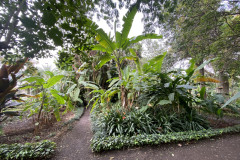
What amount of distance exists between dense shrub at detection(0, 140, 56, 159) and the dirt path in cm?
21

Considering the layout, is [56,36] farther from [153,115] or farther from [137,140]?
[153,115]

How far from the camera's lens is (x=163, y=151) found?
1.96 m

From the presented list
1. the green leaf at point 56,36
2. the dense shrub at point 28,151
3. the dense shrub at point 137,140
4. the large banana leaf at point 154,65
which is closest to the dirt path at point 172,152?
the dense shrub at point 137,140

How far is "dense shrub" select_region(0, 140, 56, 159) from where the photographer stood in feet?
5.68

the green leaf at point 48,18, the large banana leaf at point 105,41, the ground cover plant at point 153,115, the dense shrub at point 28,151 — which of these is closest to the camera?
the green leaf at point 48,18

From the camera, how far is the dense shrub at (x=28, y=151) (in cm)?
173

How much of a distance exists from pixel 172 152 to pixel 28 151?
2.37 m

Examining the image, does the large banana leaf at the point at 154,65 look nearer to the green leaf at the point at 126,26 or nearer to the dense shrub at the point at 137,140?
the green leaf at the point at 126,26

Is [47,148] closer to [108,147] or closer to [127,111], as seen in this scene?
[108,147]

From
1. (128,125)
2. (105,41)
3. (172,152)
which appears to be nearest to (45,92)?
(105,41)

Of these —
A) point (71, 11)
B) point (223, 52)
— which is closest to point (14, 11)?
point (71, 11)

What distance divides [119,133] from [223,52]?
3819 millimetres

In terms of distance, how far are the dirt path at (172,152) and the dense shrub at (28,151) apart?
0.21 metres

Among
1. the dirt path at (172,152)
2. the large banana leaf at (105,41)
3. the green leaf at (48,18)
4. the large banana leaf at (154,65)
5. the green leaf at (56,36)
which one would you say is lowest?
the dirt path at (172,152)
